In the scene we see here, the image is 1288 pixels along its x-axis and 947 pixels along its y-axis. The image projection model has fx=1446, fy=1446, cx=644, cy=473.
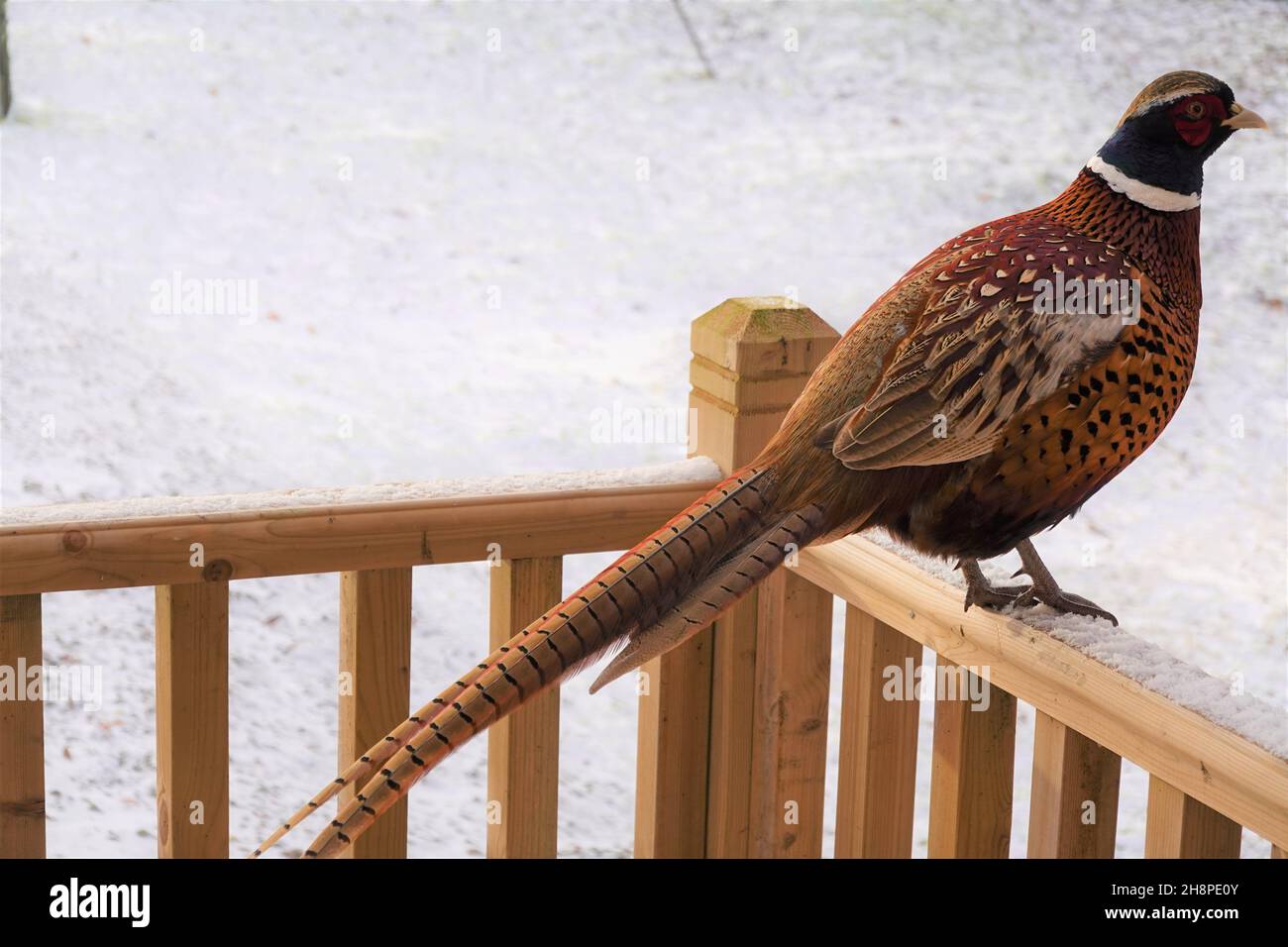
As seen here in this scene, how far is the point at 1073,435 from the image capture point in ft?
5.64

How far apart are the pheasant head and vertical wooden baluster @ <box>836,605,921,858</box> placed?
27.2 inches

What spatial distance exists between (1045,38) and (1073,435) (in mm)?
9487

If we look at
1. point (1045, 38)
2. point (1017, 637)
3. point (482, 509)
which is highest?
point (1045, 38)

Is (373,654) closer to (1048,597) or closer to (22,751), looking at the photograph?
(22,751)

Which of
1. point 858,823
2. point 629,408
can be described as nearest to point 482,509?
point 858,823

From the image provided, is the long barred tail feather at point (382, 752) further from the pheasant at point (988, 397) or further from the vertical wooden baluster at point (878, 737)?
the vertical wooden baluster at point (878, 737)

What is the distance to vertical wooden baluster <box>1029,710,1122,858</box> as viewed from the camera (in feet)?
5.71

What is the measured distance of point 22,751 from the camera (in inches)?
69.8

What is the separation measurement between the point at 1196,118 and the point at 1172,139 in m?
0.04

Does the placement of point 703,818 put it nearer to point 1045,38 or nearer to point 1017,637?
point 1017,637

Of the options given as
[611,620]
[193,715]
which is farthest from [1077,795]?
[193,715]

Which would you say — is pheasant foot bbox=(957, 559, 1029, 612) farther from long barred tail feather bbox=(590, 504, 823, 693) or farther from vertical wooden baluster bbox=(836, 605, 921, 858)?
long barred tail feather bbox=(590, 504, 823, 693)

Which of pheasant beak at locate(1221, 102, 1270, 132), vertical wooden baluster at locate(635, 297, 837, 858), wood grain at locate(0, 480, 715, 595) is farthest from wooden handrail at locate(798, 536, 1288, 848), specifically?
pheasant beak at locate(1221, 102, 1270, 132)

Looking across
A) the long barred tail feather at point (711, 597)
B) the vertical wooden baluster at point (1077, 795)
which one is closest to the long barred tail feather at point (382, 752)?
the long barred tail feather at point (711, 597)
